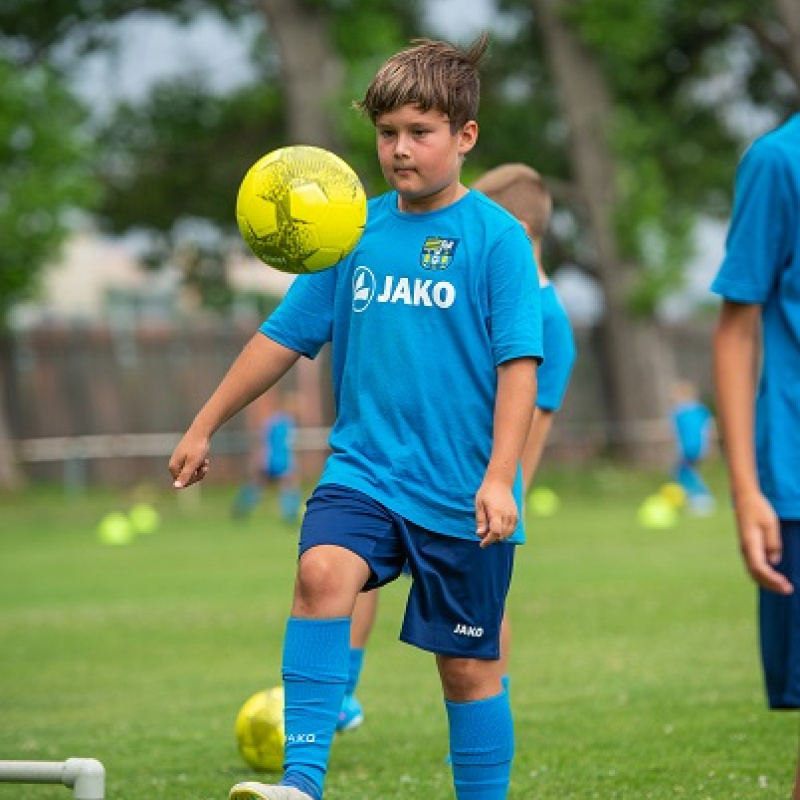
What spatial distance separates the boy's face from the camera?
535 centimetres


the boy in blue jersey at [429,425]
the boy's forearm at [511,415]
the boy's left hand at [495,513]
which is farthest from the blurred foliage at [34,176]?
the boy's left hand at [495,513]

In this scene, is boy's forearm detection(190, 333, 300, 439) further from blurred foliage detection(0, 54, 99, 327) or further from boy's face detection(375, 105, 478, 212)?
blurred foliage detection(0, 54, 99, 327)

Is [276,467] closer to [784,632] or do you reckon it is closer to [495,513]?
[495,513]

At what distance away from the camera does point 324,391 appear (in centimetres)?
3600

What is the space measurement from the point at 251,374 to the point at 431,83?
0.99 meters

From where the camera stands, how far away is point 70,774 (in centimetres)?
428

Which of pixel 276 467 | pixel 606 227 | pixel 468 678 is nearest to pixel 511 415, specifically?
pixel 468 678

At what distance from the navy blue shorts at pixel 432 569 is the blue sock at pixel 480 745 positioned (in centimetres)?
18

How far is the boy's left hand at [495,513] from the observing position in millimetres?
5027

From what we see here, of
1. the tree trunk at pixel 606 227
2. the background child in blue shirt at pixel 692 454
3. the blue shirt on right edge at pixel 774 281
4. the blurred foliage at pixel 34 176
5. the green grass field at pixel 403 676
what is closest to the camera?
the blue shirt on right edge at pixel 774 281

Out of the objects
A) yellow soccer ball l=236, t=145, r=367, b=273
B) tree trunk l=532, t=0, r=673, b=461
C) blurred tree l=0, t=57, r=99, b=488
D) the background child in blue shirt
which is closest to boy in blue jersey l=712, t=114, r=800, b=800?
yellow soccer ball l=236, t=145, r=367, b=273

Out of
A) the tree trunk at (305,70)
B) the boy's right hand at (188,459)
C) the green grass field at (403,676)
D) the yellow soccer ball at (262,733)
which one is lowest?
the green grass field at (403,676)

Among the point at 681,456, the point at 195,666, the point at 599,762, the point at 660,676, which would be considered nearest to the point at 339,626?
the point at 599,762

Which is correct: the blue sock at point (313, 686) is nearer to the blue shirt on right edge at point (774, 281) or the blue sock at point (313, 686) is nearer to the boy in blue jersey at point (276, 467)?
the blue shirt on right edge at point (774, 281)
